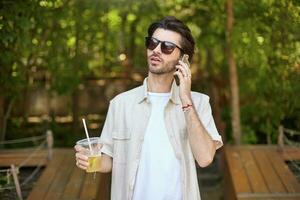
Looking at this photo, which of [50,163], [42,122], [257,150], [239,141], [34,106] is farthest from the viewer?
[34,106]

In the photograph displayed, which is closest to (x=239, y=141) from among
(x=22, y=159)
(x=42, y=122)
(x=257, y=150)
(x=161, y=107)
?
(x=257, y=150)

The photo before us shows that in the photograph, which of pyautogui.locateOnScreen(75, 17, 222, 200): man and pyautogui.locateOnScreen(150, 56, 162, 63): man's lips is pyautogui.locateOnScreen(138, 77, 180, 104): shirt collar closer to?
pyautogui.locateOnScreen(75, 17, 222, 200): man

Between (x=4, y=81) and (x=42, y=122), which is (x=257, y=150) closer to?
(x=4, y=81)

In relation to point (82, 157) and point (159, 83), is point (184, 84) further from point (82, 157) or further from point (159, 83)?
point (82, 157)

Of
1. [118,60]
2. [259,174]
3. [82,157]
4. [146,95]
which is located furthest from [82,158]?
[118,60]

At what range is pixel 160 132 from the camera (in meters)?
2.95

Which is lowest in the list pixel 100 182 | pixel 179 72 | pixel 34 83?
pixel 100 182

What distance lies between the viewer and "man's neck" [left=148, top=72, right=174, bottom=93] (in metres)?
3.03

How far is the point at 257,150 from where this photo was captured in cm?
625

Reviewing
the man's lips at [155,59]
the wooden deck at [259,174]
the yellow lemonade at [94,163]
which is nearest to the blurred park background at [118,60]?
the wooden deck at [259,174]

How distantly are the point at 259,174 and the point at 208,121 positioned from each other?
8.89 ft

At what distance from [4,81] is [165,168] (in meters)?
3.95

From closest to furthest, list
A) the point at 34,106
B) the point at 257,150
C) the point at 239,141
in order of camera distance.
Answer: the point at 257,150, the point at 239,141, the point at 34,106

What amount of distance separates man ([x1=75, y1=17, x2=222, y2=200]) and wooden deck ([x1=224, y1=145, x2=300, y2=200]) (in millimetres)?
2043
